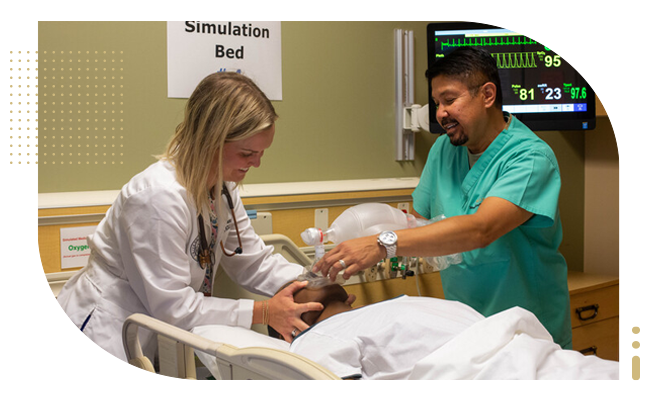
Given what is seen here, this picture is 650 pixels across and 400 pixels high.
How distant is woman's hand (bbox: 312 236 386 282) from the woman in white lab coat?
146mm

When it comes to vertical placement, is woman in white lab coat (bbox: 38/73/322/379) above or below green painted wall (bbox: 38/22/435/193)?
below

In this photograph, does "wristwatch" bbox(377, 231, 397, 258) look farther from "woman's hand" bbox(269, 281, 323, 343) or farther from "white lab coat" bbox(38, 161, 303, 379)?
"white lab coat" bbox(38, 161, 303, 379)

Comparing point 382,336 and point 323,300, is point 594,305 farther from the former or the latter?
point 382,336

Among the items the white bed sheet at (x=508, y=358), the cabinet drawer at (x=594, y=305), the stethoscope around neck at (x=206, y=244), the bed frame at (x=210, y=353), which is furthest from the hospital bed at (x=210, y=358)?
the cabinet drawer at (x=594, y=305)

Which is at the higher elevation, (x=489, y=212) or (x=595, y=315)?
(x=489, y=212)

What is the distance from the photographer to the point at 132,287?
159 centimetres

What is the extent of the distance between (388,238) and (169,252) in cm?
60

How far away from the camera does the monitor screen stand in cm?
256

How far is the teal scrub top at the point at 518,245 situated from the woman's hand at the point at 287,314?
55 centimetres

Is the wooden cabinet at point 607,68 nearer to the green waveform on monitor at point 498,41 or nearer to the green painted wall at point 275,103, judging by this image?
the green painted wall at point 275,103

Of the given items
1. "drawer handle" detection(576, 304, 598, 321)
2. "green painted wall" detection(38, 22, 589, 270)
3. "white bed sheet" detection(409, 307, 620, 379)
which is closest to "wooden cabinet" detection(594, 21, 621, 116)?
"green painted wall" detection(38, 22, 589, 270)

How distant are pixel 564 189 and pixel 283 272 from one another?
7.07 ft

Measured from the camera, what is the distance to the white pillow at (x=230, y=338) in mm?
1450

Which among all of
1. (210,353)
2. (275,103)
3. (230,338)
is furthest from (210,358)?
(275,103)
